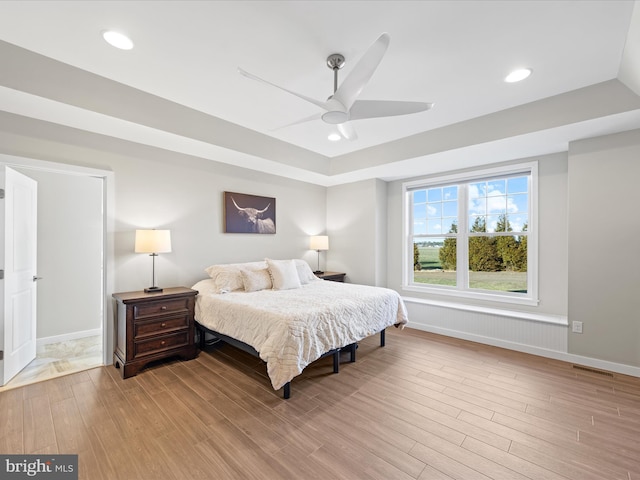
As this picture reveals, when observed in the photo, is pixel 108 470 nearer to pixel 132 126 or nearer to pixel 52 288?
pixel 132 126

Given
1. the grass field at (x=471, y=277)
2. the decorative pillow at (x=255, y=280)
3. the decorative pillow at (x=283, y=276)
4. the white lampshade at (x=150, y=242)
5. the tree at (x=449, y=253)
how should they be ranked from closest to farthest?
the white lampshade at (x=150, y=242), the decorative pillow at (x=255, y=280), the decorative pillow at (x=283, y=276), the grass field at (x=471, y=277), the tree at (x=449, y=253)

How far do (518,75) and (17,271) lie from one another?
16.5 ft

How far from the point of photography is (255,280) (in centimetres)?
367

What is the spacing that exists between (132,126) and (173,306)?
1.90m

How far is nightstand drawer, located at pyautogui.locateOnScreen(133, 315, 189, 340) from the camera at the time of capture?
290 cm

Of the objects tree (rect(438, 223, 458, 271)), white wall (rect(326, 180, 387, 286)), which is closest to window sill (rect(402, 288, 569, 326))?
tree (rect(438, 223, 458, 271))

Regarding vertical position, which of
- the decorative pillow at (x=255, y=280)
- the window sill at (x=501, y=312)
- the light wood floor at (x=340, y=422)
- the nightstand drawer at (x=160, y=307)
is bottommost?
the light wood floor at (x=340, y=422)

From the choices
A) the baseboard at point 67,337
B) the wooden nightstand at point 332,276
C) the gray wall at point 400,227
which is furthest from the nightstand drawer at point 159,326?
the wooden nightstand at point 332,276

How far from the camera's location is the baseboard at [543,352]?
293 centimetres

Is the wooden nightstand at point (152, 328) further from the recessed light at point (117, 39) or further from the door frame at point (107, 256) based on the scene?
the recessed light at point (117, 39)

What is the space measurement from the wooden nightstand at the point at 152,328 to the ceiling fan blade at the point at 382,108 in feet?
8.57

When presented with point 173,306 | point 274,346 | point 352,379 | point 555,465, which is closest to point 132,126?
point 173,306

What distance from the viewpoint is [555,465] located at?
172 cm

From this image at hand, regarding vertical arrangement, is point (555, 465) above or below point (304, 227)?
below
